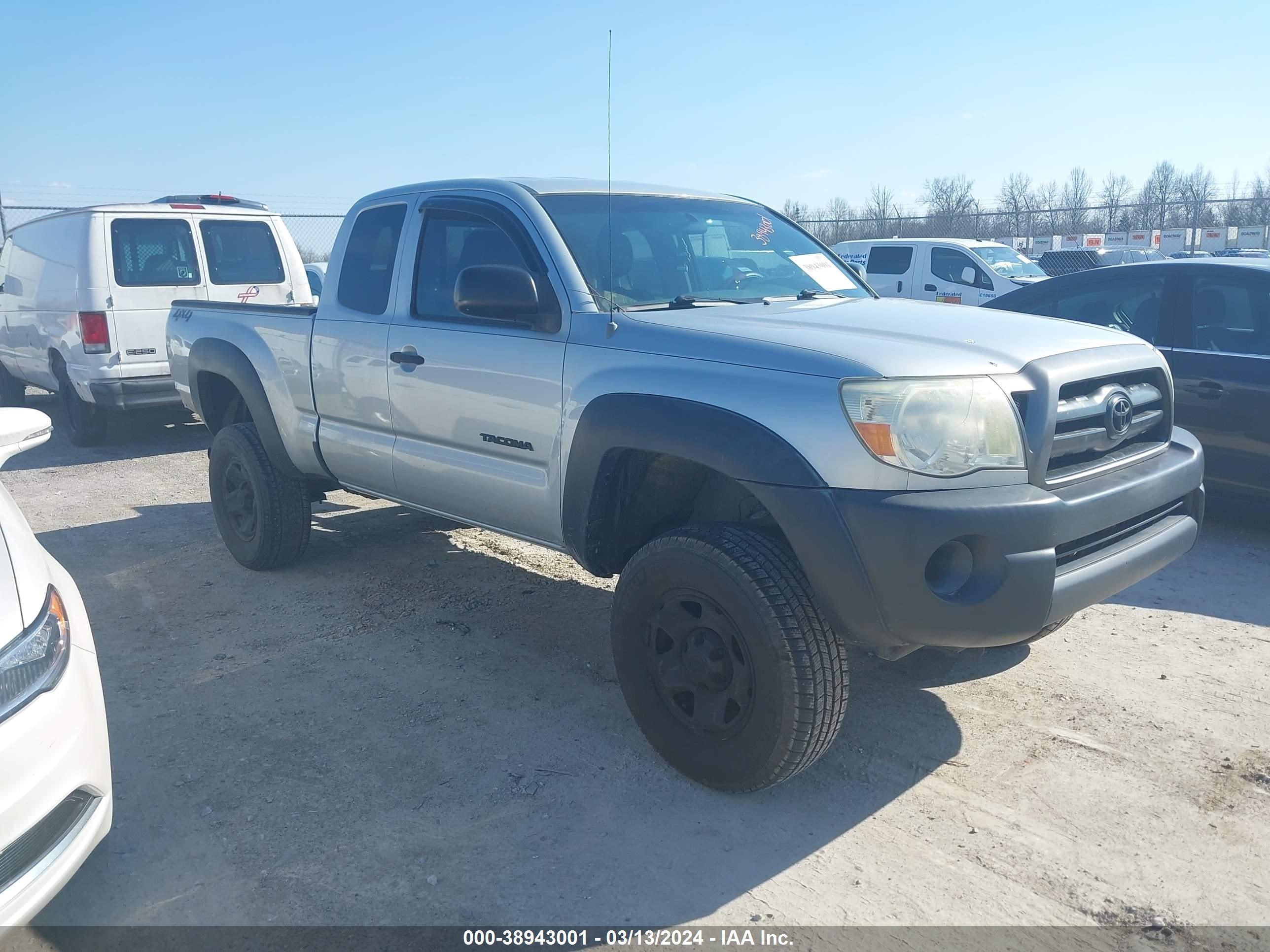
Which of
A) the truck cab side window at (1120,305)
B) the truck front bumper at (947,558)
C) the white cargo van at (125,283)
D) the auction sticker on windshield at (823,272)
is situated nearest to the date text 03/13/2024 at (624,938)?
the truck front bumper at (947,558)

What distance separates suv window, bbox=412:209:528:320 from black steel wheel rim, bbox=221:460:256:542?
1.78 m

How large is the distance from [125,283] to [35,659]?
7452mm

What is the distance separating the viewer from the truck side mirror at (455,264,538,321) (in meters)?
3.56

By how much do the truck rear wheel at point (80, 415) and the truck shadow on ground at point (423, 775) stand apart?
4.71m

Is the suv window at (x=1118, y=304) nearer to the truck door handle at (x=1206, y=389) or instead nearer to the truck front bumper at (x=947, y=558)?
the truck door handle at (x=1206, y=389)

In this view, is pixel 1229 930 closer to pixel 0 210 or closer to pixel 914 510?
pixel 914 510

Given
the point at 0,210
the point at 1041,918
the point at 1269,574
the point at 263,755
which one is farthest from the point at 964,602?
the point at 0,210

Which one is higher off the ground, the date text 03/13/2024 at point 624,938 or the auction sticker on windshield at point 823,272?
the auction sticker on windshield at point 823,272

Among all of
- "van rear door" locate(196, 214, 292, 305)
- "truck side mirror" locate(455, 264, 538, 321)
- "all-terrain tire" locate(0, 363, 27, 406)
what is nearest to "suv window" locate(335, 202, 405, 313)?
"truck side mirror" locate(455, 264, 538, 321)

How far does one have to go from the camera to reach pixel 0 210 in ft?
50.5

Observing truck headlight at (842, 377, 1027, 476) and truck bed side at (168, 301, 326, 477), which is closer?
truck headlight at (842, 377, 1027, 476)

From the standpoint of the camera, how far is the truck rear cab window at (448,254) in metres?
4.14

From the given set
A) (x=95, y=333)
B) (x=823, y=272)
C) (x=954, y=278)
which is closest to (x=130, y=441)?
(x=95, y=333)

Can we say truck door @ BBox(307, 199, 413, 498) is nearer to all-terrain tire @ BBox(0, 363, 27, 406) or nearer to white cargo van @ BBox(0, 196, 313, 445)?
white cargo van @ BBox(0, 196, 313, 445)
